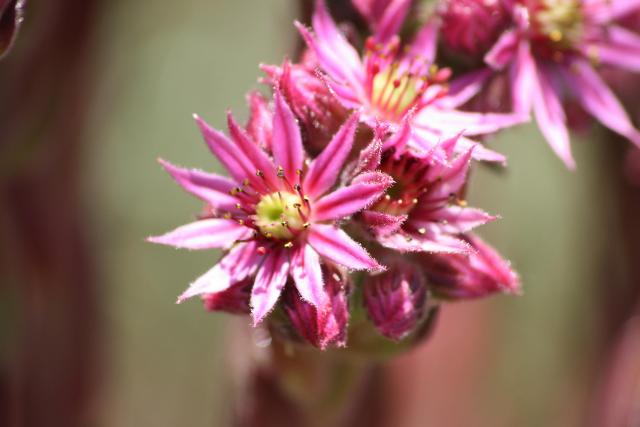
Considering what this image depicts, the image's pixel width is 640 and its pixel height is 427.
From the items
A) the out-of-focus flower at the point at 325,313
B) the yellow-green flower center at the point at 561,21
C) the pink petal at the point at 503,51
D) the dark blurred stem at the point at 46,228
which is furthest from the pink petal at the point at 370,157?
the dark blurred stem at the point at 46,228

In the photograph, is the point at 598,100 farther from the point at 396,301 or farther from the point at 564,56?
the point at 396,301

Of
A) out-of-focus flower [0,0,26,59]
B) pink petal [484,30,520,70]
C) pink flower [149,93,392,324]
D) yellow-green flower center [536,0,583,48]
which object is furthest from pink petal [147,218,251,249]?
yellow-green flower center [536,0,583,48]

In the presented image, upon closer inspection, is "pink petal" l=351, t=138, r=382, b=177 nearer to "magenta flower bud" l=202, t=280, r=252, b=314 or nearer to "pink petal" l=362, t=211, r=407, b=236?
"pink petal" l=362, t=211, r=407, b=236

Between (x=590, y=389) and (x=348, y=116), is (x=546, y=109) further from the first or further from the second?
(x=590, y=389)

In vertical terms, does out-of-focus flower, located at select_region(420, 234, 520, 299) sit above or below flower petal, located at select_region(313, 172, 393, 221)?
below

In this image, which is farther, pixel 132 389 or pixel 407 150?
pixel 132 389

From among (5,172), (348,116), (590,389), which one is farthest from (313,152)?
(590,389)
